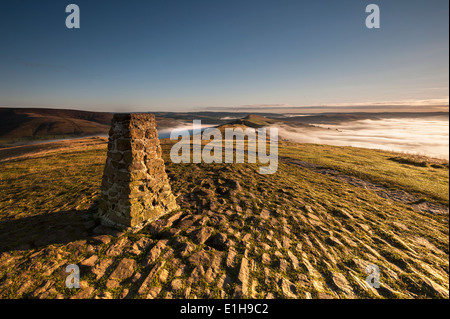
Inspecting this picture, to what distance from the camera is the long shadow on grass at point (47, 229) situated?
4531 millimetres

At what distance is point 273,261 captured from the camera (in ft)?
15.6

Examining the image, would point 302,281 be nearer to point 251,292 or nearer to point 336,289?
point 336,289

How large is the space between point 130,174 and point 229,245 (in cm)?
364

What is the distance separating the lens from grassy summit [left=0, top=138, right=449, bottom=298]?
382 centimetres

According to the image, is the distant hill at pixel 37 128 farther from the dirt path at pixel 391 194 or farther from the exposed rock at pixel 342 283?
the exposed rock at pixel 342 283

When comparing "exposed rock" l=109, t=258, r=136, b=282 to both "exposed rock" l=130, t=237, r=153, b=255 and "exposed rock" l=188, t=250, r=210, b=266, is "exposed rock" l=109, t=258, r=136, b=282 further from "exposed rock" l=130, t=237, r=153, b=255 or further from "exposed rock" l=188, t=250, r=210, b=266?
"exposed rock" l=188, t=250, r=210, b=266

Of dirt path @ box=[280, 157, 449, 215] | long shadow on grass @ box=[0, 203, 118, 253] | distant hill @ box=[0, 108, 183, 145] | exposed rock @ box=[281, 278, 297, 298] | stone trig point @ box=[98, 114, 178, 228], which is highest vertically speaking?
distant hill @ box=[0, 108, 183, 145]

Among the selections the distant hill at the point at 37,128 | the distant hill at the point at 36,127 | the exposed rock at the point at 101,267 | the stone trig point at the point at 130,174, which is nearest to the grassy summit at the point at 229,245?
the exposed rock at the point at 101,267

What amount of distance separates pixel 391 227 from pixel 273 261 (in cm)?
589

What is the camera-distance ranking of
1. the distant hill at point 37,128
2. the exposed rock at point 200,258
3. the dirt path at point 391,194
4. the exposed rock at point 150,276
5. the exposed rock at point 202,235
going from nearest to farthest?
the exposed rock at point 150,276 → the exposed rock at point 200,258 → the exposed rock at point 202,235 → the dirt path at point 391,194 → the distant hill at point 37,128

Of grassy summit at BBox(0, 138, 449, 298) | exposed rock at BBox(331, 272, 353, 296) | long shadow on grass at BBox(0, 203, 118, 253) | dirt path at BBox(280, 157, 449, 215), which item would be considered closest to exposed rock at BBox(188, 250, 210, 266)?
grassy summit at BBox(0, 138, 449, 298)

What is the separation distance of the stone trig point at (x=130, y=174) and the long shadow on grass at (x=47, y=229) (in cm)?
53

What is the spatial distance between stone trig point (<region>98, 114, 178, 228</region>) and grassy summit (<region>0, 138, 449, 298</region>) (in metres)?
0.46

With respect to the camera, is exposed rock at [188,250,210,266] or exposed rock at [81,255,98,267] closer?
exposed rock at [81,255,98,267]
